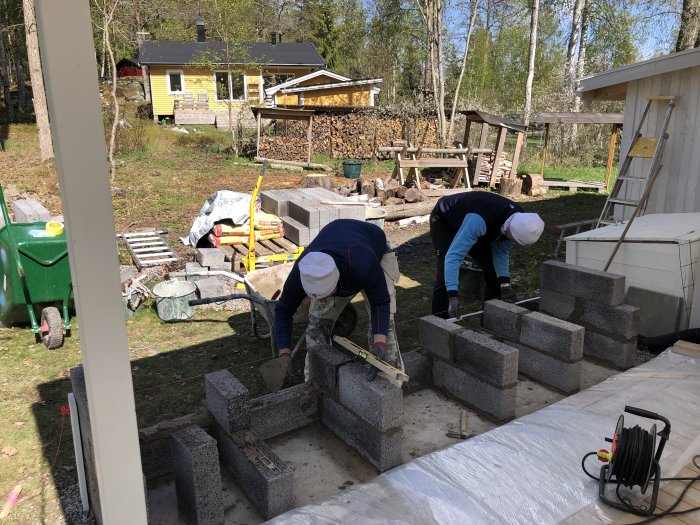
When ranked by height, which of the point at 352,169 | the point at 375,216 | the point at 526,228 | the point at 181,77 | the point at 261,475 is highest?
the point at 181,77

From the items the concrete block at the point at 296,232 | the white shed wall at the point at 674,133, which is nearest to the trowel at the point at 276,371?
the concrete block at the point at 296,232

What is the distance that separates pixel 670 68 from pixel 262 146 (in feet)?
45.2

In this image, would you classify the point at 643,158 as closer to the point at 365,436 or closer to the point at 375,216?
the point at 375,216

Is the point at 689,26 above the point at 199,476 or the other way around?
above

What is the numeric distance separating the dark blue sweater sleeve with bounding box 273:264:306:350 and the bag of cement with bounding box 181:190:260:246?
439 centimetres

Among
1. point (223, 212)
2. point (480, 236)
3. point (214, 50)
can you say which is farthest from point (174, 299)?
point (214, 50)

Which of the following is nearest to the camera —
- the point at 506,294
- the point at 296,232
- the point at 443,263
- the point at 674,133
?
the point at 506,294

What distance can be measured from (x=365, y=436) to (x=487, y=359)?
1.05 metres

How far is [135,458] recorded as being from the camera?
5.95 feet

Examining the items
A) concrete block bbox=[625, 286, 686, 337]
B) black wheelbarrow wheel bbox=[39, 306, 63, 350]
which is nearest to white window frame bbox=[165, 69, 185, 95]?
black wheelbarrow wheel bbox=[39, 306, 63, 350]

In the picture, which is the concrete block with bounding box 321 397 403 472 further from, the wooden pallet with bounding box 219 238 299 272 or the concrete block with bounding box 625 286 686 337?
the wooden pallet with bounding box 219 238 299 272

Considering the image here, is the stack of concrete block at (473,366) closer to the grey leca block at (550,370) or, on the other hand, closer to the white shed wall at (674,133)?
the grey leca block at (550,370)

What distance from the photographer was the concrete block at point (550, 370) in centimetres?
425

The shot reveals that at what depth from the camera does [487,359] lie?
153 inches
